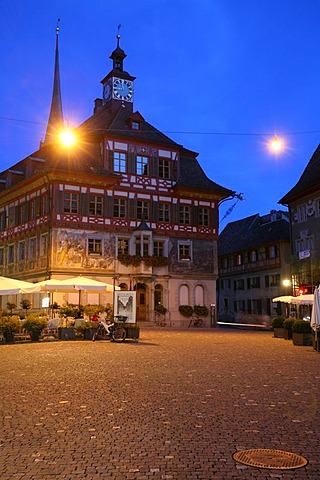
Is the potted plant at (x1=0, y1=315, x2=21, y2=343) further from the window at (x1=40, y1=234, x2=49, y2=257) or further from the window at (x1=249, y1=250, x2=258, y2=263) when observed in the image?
the window at (x1=249, y1=250, x2=258, y2=263)

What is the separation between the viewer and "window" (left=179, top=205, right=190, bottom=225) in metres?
42.9

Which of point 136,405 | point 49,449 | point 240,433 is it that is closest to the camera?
point 49,449

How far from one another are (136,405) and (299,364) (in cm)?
731

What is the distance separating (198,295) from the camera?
42.4 meters

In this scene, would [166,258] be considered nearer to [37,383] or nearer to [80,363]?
[80,363]

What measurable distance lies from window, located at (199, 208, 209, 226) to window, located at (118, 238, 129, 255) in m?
6.65

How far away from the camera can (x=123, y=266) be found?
3978 centimetres

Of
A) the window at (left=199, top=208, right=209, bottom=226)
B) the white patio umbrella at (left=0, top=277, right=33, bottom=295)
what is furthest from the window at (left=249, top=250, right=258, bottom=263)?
the white patio umbrella at (left=0, top=277, right=33, bottom=295)

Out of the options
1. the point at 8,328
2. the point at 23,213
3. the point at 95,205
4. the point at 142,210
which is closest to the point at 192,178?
the point at 142,210

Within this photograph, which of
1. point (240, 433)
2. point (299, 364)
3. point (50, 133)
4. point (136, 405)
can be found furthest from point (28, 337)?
point (50, 133)

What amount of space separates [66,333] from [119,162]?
18916 mm

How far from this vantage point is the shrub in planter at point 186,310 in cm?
4100

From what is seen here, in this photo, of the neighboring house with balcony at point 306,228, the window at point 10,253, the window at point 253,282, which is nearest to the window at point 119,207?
the window at point 10,253

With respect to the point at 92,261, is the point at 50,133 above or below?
above
